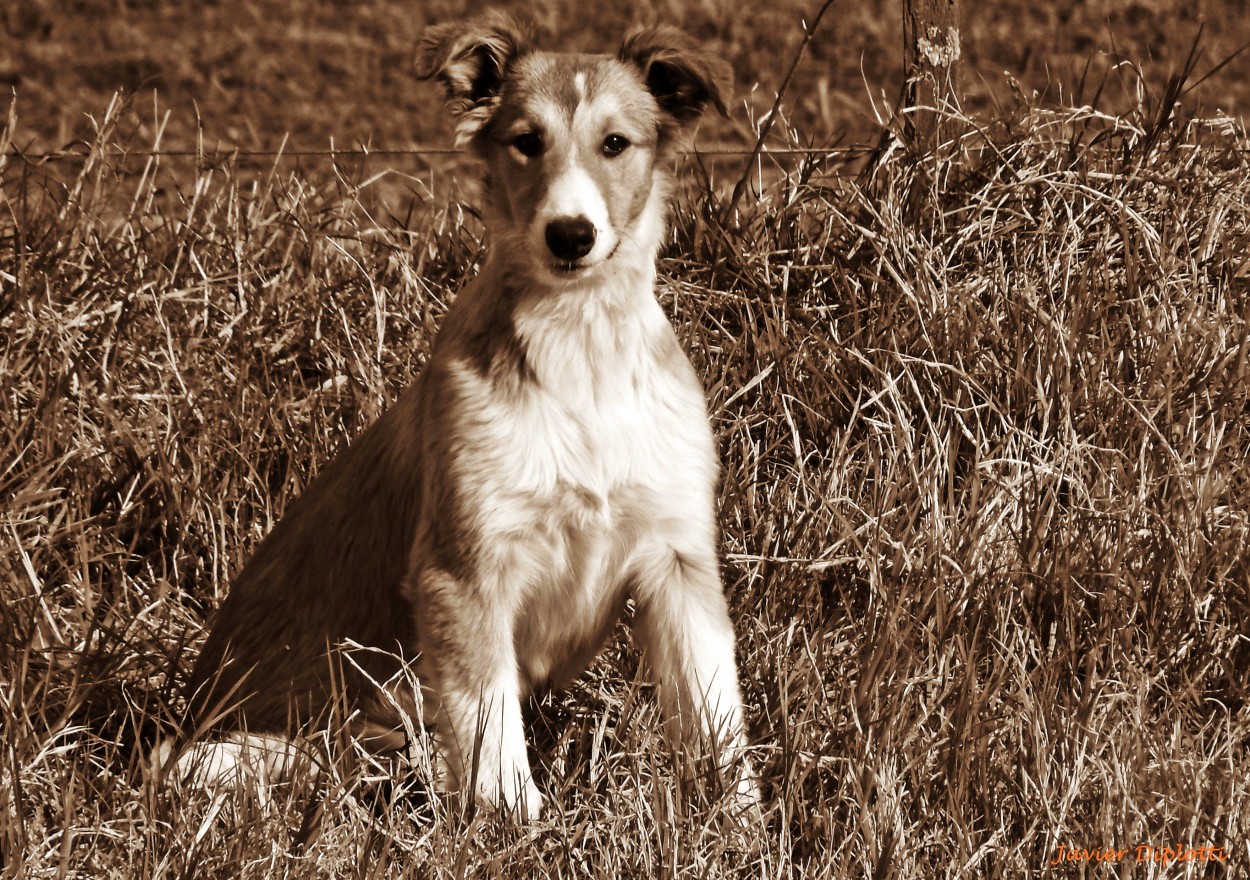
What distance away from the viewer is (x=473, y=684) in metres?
2.81

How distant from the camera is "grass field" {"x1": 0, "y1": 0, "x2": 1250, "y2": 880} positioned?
104 inches

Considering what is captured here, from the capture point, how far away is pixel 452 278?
4.36 meters

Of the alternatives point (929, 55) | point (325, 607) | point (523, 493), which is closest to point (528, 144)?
point (523, 493)

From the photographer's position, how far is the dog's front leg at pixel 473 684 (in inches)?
110

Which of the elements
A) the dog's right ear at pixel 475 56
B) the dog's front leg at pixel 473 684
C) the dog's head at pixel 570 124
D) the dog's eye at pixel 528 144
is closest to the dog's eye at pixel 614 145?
the dog's head at pixel 570 124

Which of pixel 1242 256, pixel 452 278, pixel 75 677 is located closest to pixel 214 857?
pixel 75 677

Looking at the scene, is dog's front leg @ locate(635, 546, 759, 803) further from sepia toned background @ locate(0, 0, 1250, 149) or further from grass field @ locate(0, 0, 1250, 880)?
sepia toned background @ locate(0, 0, 1250, 149)

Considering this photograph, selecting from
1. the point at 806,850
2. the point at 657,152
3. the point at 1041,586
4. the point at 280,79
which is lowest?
the point at 806,850

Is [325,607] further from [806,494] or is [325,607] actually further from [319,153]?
[319,153]

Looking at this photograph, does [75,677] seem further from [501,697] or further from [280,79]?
[280,79]

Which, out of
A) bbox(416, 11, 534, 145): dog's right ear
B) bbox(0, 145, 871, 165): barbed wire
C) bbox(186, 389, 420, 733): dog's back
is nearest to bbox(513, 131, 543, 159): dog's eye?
bbox(416, 11, 534, 145): dog's right ear

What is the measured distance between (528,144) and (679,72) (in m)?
0.41

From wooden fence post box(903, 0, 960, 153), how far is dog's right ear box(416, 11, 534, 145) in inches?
67.9

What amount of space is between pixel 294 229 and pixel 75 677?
6.60 ft
